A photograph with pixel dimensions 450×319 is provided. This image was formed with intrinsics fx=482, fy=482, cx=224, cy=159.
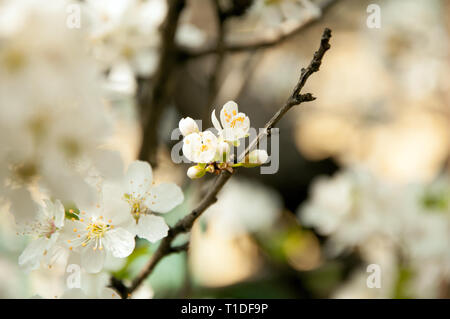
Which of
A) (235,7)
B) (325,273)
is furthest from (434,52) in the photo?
(235,7)

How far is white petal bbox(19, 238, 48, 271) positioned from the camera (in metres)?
0.49

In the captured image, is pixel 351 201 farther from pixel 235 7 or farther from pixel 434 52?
pixel 434 52

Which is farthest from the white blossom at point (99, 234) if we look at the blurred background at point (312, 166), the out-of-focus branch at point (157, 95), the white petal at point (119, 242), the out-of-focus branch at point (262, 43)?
the out-of-focus branch at point (262, 43)

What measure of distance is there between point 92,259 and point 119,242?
3cm

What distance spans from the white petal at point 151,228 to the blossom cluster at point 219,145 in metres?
0.06

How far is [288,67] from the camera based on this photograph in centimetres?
217

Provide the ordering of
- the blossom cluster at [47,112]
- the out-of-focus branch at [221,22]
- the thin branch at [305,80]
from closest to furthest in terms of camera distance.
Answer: the blossom cluster at [47,112]
the thin branch at [305,80]
the out-of-focus branch at [221,22]

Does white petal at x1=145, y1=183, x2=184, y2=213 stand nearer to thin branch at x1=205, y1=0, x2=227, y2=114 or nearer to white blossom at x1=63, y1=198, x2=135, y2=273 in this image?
white blossom at x1=63, y1=198, x2=135, y2=273

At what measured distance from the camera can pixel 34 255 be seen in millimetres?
494

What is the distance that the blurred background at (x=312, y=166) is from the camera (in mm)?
888

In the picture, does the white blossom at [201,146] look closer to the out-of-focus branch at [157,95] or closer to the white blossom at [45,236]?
the white blossom at [45,236]

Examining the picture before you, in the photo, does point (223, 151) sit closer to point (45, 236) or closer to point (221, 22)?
point (45, 236)

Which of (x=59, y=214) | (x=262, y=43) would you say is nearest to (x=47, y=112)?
(x=59, y=214)

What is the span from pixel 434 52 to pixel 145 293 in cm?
123
